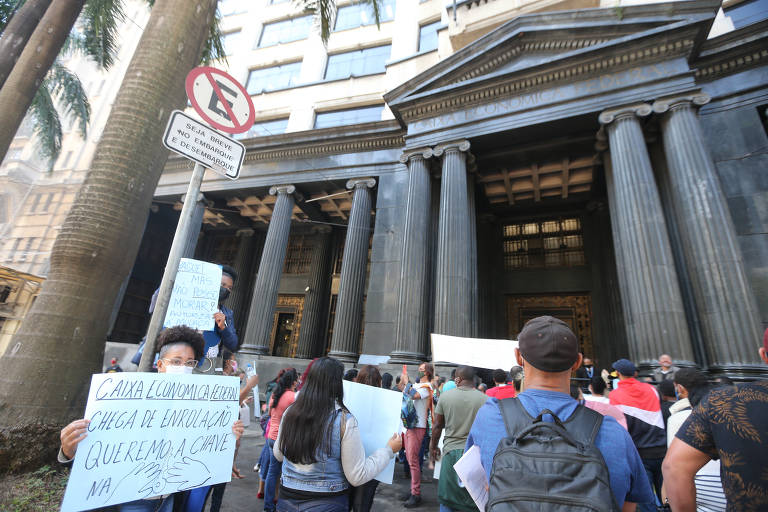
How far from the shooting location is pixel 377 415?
2.71m

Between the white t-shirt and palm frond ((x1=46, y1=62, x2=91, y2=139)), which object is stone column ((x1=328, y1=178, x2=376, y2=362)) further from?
palm frond ((x1=46, y1=62, x2=91, y2=139))

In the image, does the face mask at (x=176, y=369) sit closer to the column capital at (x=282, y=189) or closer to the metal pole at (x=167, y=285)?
the metal pole at (x=167, y=285)

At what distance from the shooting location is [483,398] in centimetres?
389

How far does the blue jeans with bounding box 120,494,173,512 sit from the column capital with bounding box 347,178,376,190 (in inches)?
508

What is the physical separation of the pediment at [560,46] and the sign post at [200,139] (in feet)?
34.3

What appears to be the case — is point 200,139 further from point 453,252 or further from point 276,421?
point 453,252

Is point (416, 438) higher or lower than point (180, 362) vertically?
lower

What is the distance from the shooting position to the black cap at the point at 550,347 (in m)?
1.56

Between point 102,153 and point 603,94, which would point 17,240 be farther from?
point 603,94

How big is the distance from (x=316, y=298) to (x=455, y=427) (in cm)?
1550

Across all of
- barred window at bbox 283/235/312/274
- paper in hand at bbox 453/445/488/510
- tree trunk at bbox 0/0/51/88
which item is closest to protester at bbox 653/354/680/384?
paper in hand at bbox 453/445/488/510

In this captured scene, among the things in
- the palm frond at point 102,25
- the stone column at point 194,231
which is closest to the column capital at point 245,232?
the stone column at point 194,231

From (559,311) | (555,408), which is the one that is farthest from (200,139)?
(559,311)

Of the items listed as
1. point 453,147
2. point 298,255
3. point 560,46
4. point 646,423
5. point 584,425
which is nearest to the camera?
point 584,425
